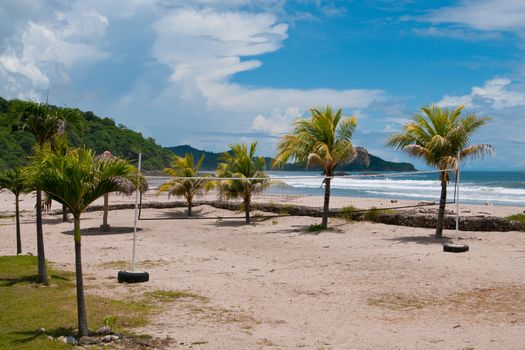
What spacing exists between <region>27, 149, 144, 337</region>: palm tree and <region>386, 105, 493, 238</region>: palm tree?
10766 millimetres

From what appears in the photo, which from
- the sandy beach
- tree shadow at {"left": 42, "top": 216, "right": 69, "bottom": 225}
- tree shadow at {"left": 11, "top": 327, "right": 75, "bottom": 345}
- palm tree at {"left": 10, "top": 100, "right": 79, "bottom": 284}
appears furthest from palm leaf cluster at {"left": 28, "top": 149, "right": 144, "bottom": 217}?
tree shadow at {"left": 42, "top": 216, "right": 69, "bottom": 225}

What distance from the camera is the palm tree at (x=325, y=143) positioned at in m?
18.3

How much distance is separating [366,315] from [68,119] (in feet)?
20.8

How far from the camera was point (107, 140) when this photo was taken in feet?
223

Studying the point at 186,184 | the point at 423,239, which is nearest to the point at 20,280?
the point at 423,239

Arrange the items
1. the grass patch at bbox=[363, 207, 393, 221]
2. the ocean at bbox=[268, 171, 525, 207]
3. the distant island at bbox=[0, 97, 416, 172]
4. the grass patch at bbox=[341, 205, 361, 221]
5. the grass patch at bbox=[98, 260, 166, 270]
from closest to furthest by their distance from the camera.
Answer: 1. the grass patch at bbox=[98, 260, 166, 270]
2. the grass patch at bbox=[363, 207, 393, 221]
3. the grass patch at bbox=[341, 205, 361, 221]
4. the ocean at bbox=[268, 171, 525, 207]
5. the distant island at bbox=[0, 97, 416, 172]

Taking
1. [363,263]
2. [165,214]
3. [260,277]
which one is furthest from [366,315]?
[165,214]

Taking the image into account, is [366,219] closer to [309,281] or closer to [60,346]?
[309,281]

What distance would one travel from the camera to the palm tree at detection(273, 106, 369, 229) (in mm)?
18328

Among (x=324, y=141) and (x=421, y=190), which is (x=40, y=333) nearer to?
(x=324, y=141)

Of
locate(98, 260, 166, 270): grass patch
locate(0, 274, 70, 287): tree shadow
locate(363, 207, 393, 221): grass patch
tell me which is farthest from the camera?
locate(363, 207, 393, 221): grass patch

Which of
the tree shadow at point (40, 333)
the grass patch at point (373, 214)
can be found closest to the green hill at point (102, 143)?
the grass patch at point (373, 214)

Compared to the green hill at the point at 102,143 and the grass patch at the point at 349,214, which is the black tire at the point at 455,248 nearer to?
the grass patch at the point at 349,214

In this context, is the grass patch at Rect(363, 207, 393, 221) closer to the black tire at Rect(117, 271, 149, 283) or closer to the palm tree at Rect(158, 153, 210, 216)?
the palm tree at Rect(158, 153, 210, 216)
